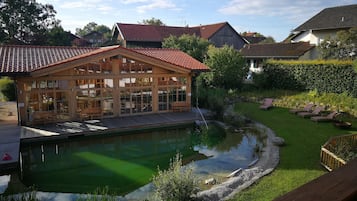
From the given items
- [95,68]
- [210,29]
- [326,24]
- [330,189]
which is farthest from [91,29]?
[330,189]

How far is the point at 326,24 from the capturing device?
A: 3075 centimetres

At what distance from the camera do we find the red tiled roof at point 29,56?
53.2ft

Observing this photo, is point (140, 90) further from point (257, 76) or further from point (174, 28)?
point (174, 28)

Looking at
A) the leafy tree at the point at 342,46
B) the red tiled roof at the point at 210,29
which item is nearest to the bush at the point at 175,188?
the leafy tree at the point at 342,46

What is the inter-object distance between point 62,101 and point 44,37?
84.8ft

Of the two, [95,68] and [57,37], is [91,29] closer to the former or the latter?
[57,37]

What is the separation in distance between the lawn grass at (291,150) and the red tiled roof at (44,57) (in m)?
5.91

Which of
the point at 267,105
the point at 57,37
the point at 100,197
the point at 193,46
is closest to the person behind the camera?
the point at 100,197

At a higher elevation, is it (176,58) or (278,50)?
(278,50)

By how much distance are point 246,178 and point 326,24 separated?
89.0 ft

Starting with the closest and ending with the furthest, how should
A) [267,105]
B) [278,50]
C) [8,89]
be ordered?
[267,105] → [8,89] → [278,50]

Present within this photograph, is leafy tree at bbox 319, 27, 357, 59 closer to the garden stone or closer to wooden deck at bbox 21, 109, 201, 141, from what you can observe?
wooden deck at bbox 21, 109, 201, 141

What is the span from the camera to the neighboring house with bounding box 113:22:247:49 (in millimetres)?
40000

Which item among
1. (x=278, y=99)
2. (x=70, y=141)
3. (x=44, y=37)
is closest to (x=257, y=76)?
(x=278, y=99)
